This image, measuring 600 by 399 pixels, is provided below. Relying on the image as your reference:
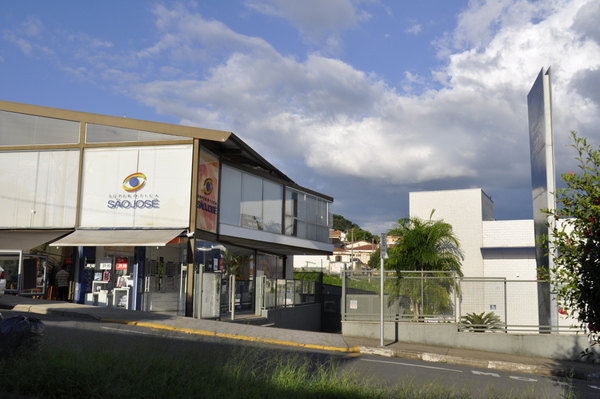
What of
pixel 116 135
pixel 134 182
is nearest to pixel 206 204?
pixel 134 182

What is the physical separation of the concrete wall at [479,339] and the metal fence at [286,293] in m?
6.20

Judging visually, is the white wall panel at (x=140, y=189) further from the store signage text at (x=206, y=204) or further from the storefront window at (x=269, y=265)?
the storefront window at (x=269, y=265)

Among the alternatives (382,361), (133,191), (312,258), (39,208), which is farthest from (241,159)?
(312,258)

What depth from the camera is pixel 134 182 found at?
2294 centimetres

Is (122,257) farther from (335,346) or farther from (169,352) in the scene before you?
(169,352)

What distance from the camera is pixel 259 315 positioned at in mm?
23906

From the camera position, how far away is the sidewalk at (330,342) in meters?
14.8

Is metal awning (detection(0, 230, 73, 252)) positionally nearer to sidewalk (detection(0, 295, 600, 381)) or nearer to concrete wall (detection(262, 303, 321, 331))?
sidewalk (detection(0, 295, 600, 381))

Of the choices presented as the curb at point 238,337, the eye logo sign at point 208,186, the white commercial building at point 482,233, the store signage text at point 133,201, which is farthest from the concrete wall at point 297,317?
the curb at point 238,337

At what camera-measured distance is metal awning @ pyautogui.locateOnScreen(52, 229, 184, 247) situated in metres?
21.0

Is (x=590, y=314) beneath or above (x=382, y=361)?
above

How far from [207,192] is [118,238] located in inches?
146

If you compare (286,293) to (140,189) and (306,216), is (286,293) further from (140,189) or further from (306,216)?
(140,189)

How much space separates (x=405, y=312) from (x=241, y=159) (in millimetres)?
11203
